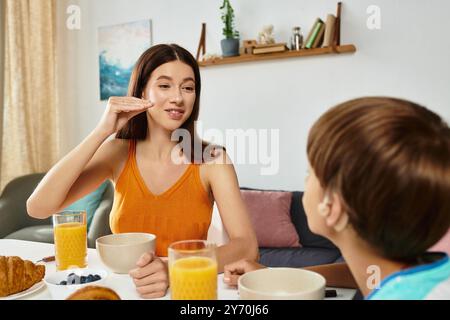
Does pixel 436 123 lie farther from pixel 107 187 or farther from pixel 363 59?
pixel 107 187

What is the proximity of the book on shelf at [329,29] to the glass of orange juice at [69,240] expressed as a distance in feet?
7.68

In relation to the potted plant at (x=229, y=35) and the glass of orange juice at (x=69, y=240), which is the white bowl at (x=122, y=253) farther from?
the potted plant at (x=229, y=35)

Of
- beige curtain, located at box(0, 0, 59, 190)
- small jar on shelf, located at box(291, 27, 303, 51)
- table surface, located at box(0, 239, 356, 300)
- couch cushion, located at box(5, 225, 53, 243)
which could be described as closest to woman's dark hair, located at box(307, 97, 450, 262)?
table surface, located at box(0, 239, 356, 300)

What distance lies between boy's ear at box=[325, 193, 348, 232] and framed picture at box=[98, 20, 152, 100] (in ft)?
11.1

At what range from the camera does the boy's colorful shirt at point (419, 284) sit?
667 millimetres

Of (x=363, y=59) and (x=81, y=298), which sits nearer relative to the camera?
(x=81, y=298)

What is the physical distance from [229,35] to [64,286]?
8.79 feet

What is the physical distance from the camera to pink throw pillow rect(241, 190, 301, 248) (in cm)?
296

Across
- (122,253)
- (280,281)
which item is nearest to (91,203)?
(122,253)

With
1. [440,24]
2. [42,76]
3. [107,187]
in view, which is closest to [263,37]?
[440,24]

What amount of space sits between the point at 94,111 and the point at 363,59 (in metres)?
2.48

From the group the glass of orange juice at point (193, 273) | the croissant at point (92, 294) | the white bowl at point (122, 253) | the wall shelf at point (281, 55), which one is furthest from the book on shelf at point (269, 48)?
the croissant at point (92, 294)

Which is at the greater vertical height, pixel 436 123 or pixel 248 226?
pixel 436 123

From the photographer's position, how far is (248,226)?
143 cm
